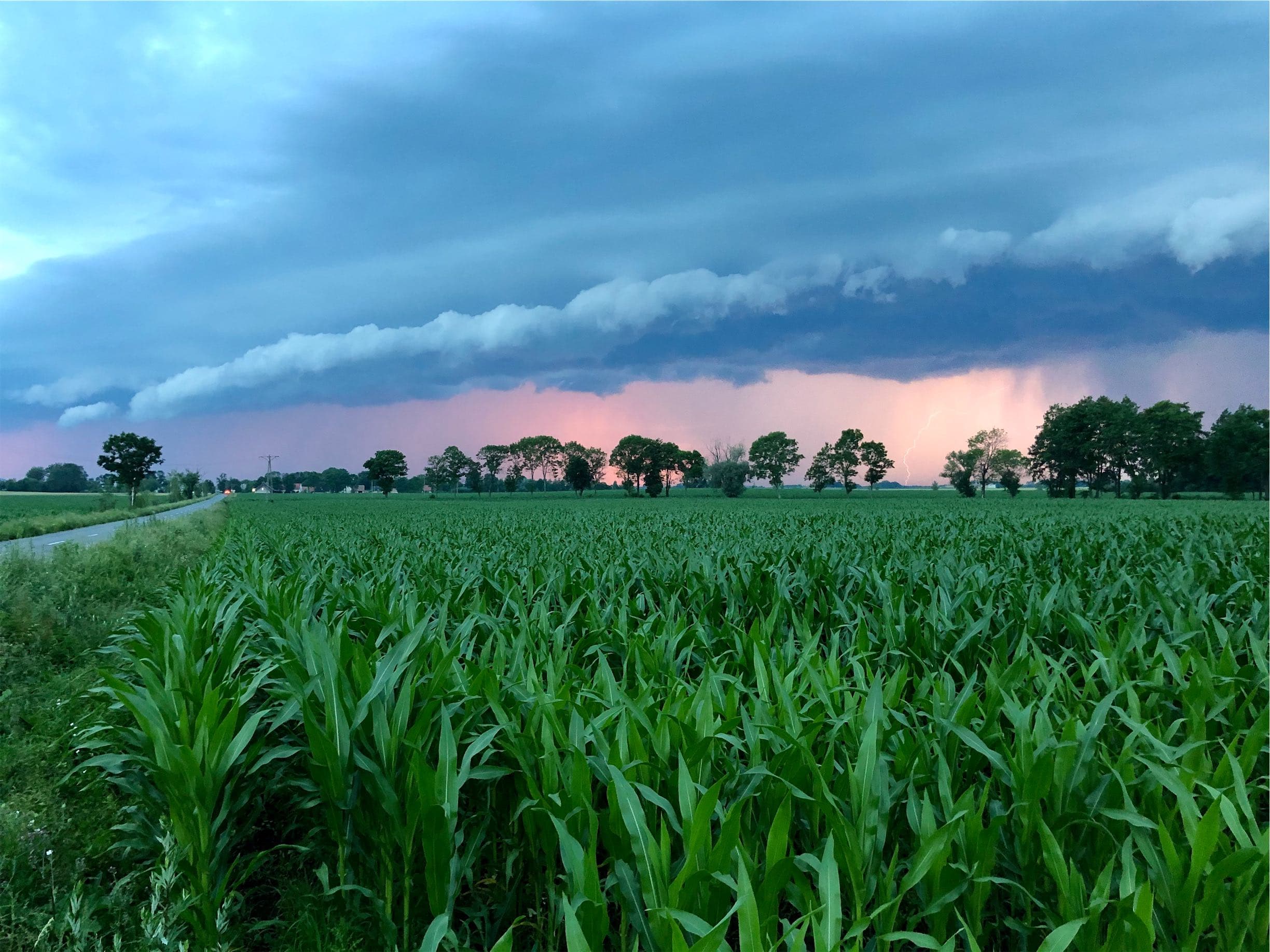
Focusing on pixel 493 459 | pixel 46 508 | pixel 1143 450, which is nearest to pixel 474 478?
pixel 493 459

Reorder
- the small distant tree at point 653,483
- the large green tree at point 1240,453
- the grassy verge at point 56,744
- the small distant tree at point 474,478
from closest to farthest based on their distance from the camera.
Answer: the grassy verge at point 56,744, the large green tree at point 1240,453, the small distant tree at point 653,483, the small distant tree at point 474,478

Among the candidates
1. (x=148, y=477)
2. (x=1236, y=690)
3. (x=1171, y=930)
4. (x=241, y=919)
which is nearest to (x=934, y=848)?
(x=1171, y=930)

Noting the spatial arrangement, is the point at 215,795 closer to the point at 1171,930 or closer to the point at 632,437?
the point at 1171,930

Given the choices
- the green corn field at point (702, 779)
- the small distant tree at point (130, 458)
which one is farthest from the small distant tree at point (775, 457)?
the green corn field at point (702, 779)

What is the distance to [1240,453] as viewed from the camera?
8344cm

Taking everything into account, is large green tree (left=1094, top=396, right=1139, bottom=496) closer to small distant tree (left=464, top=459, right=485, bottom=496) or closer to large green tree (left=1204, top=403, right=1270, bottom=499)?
large green tree (left=1204, top=403, right=1270, bottom=499)

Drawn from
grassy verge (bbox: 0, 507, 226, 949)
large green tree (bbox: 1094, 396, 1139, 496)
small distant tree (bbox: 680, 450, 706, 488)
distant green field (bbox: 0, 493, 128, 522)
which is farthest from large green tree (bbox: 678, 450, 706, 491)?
grassy verge (bbox: 0, 507, 226, 949)

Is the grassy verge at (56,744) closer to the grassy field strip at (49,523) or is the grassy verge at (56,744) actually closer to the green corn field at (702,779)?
the green corn field at (702,779)

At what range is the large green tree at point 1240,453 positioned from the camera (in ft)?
265

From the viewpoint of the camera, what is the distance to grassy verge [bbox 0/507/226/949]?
3512 mm

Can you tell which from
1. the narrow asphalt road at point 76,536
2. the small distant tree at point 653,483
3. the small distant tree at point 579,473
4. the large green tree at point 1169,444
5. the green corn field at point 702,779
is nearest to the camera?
the green corn field at point 702,779

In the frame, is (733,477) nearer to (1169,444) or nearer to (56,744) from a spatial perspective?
(1169,444)

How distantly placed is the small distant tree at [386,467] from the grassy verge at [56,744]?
127 metres

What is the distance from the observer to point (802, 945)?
5.56ft
